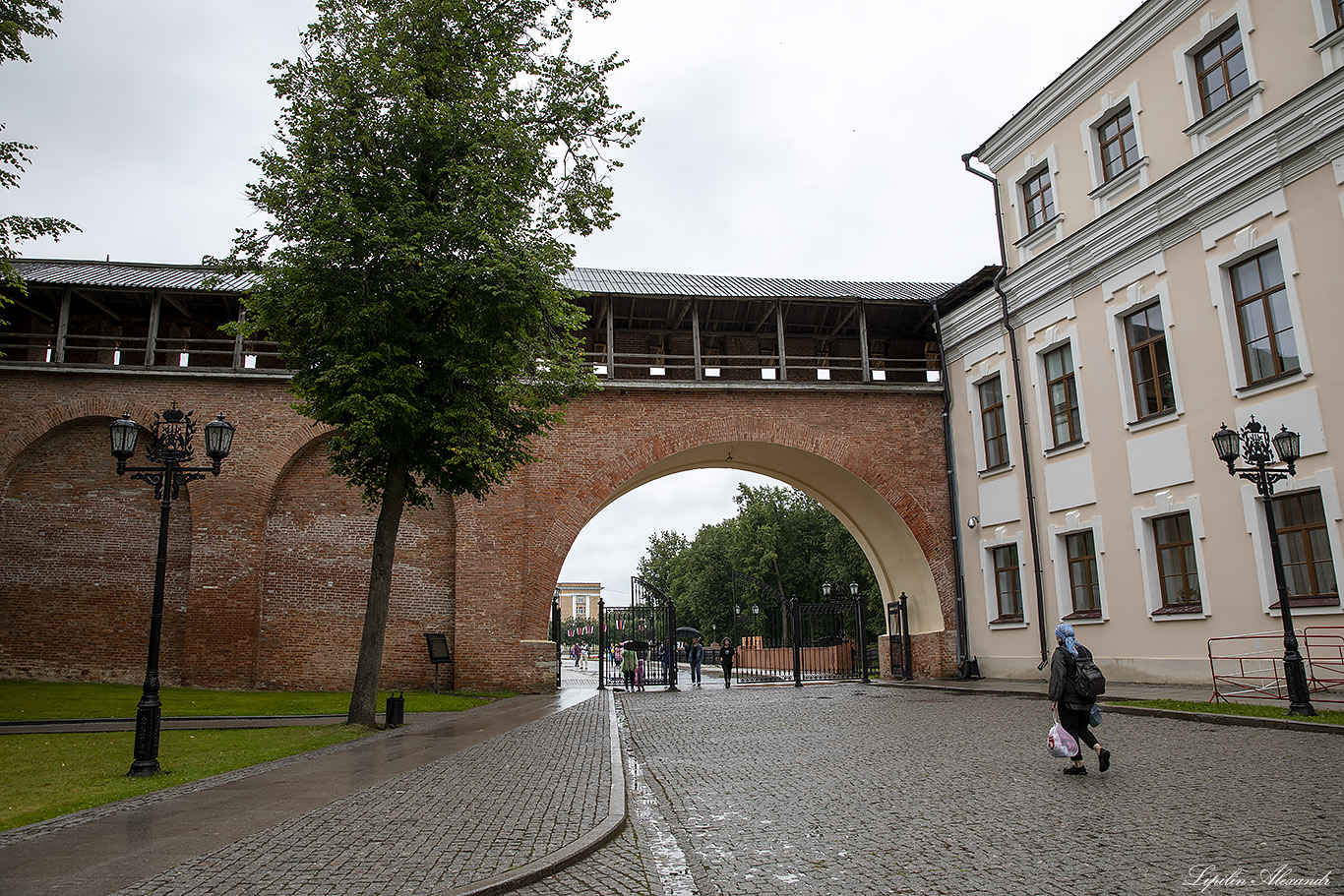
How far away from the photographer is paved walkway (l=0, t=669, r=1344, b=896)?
4.71 m

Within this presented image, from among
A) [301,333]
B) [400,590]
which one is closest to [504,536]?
[400,590]

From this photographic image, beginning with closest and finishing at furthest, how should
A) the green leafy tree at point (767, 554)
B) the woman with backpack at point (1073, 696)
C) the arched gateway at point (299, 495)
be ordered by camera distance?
the woman with backpack at point (1073, 696) → the arched gateway at point (299, 495) → the green leafy tree at point (767, 554)

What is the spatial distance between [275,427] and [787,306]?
14143 mm

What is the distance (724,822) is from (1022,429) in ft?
55.4

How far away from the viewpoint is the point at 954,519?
23.6 metres

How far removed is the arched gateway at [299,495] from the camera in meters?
20.8

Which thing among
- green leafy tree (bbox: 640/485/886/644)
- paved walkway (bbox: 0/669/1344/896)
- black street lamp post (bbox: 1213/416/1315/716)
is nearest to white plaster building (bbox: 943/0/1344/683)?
black street lamp post (bbox: 1213/416/1315/716)

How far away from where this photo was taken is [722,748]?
415 inches

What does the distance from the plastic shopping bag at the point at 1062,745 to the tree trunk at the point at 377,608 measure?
948cm

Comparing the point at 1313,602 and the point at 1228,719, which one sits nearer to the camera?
the point at 1228,719

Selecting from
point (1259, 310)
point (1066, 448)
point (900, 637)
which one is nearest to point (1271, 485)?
point (1259, 310)

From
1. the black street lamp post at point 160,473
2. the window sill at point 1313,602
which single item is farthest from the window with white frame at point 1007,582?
the black street lamp post at point 160,473

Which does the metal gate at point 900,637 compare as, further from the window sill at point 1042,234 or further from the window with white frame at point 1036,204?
the window with white frame at point 1036,204

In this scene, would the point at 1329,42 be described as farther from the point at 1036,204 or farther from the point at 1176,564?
the point at 1176,564
